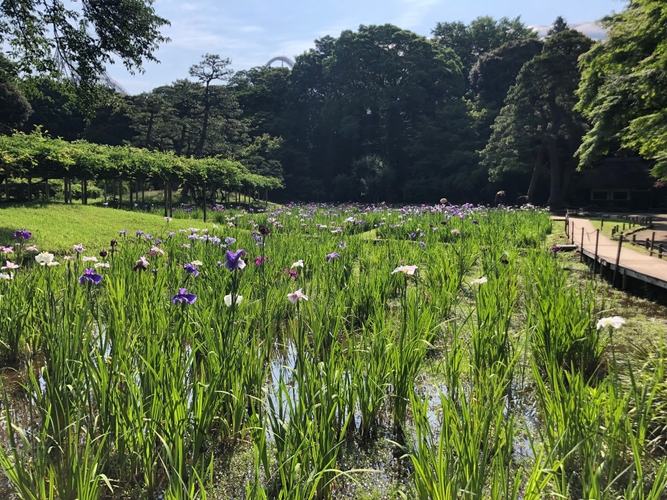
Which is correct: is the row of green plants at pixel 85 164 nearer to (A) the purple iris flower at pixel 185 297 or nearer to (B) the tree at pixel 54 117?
(A) the purple iris flower at pixel 185 297

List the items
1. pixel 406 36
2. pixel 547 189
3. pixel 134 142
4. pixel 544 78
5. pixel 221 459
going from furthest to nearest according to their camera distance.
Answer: pixel 406 36 → pixel 134 142 → pixel 547 189 → pixel 544 78 → pixel 221 459

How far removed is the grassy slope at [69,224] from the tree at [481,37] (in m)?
34.5

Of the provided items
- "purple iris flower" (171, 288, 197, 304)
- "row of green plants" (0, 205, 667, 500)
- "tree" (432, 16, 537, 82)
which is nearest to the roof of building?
"tree" (432, 16, 537, 82)

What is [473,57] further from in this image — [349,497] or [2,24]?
[349,497]

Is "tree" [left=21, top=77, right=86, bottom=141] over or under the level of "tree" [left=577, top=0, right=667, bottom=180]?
over

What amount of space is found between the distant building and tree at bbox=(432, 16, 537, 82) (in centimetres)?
1838

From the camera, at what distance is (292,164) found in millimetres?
33656

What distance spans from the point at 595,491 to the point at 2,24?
35.6 feet

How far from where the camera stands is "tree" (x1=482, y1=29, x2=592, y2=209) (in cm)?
1997

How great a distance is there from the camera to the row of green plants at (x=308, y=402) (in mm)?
1560

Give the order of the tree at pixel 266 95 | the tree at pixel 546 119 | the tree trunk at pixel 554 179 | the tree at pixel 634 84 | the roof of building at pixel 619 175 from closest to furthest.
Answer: the tree at pixel 634 84 < the tree at pixel 546 119 < the tree trunk at pixel 554 179 < the roof of building at pixel 619 175 < the tree at pixel 266 95

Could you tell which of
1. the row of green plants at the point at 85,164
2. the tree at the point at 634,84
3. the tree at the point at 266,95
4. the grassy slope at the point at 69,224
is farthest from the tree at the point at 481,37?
the grassy slope at the point at 69,224

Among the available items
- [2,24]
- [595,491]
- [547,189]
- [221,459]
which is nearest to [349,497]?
[221,459]

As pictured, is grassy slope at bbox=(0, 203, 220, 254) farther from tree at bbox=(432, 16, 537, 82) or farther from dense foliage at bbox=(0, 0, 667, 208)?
tree at bbox=(432, 16, 537, 82)
